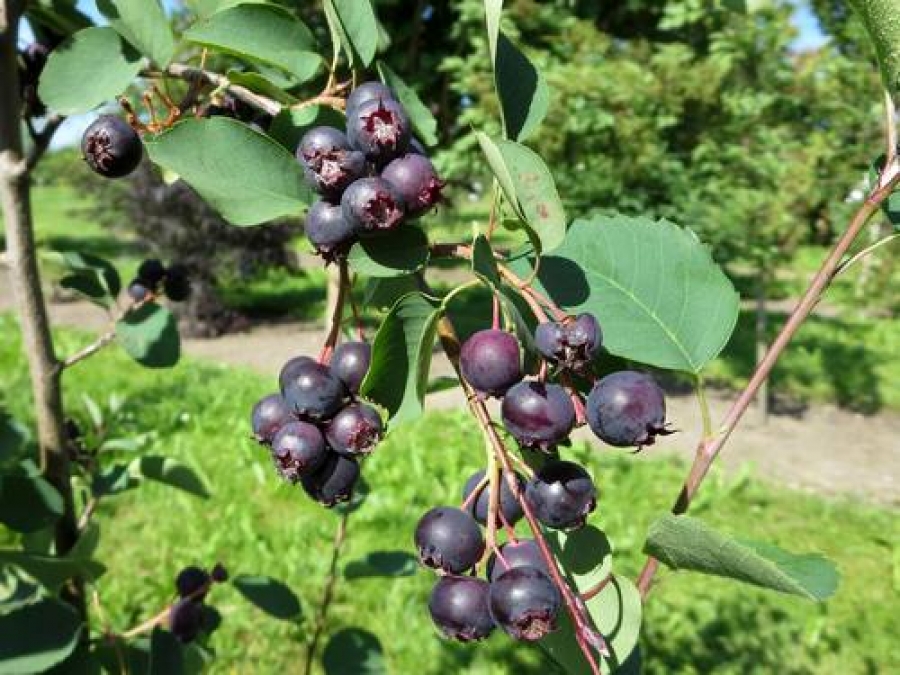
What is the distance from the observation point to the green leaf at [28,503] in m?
1.31

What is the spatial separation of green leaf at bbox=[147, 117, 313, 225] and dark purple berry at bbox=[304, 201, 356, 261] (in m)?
0.06

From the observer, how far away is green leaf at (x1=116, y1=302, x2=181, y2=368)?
1511 mm

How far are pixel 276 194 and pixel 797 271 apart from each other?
13.6 meters

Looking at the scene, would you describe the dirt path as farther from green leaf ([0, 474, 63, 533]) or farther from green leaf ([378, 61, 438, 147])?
green leaf ([378, 61, 438, 147])

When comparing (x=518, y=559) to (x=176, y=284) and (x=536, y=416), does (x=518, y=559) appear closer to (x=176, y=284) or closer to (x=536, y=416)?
(x=536, y=416)

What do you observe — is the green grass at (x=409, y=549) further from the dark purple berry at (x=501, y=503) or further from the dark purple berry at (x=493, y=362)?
the dark purple berry at (x=493, y=362)

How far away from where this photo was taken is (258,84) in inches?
33.2

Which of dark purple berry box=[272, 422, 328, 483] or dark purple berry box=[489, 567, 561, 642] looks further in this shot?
dark purple berry box=[272, 422, 328, 483]

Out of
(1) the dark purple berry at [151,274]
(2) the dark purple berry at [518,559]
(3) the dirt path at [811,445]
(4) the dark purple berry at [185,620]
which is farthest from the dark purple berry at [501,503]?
(3) the dirt path at [811,445]

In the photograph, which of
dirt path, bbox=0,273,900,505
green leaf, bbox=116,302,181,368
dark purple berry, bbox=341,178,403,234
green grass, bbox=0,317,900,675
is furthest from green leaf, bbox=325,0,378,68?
dirt path, bbox=0,273,900,505

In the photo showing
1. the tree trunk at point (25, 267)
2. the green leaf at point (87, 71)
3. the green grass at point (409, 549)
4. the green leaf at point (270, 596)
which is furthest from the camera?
the green grass at point (409, 549)

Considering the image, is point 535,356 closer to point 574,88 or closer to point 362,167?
point 362,167

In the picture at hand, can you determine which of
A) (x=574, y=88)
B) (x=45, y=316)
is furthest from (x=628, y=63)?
(x=45, y=316)

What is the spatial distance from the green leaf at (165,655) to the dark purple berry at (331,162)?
1.00 m
